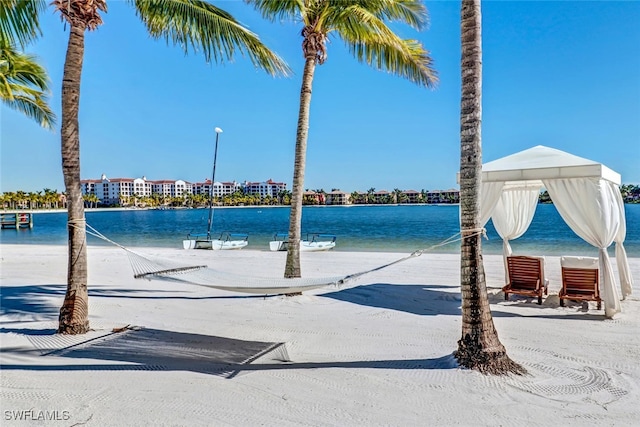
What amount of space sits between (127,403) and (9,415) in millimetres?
692

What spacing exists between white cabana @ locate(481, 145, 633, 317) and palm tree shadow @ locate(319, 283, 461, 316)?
52.9 inches

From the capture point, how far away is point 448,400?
2.88 meters

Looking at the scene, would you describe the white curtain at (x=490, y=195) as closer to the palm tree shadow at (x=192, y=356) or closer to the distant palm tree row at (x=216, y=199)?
the palm tree shadow at (x=192, y=356)

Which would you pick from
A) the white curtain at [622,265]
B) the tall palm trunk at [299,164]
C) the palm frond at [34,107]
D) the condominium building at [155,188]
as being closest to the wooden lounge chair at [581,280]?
the white curtain at [622,265]

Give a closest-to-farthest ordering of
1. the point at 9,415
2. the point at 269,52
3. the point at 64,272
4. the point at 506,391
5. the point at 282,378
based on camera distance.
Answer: the point at 9,415, the point at 506,391, the point at 282,378, the point at 269,52, the point at 64,272

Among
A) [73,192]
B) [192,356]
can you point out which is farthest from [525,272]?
[73,192]

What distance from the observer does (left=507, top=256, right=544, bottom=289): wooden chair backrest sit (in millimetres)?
5711

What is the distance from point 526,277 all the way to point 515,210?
1900 mm

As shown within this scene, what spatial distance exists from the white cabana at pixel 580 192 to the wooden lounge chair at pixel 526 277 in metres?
0.67

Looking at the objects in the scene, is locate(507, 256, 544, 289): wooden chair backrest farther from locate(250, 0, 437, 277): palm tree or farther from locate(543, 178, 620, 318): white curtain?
locate(250, 0, 437, 277): palm tree

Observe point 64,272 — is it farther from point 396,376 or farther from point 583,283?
point 583,283

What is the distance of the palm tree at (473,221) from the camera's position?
132 inches

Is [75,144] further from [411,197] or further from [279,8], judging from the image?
[411,197]

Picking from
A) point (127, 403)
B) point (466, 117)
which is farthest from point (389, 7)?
point (127, 403)
